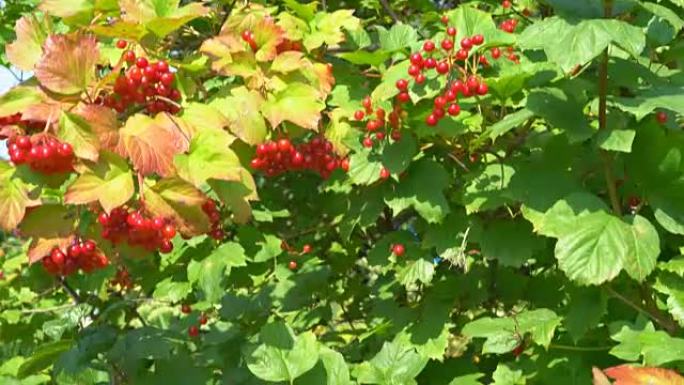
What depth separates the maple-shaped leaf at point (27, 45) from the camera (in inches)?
89.7

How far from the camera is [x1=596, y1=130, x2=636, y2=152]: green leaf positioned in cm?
217

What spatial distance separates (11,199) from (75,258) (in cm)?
24

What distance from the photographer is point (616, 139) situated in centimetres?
220

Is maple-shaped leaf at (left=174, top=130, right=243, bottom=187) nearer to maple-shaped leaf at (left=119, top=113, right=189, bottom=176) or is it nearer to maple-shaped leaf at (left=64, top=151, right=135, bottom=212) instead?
maple-shaped leaf at (left=119, top=113, right=189, bottom=176)

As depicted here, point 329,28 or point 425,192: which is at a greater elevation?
point 329,28

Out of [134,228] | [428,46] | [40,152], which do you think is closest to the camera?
[40,152]

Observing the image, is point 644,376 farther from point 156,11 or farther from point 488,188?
point 156,11

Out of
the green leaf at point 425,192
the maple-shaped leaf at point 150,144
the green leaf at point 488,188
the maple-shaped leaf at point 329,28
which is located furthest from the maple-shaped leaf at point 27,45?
the green leaf at point 488,188

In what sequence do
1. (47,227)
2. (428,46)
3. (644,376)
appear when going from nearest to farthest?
(644,376) → (47,227) → (428,46)

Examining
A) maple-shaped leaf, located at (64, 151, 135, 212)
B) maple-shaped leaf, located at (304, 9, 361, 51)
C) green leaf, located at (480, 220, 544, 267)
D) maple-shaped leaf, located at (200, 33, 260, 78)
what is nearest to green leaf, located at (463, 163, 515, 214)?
green leaf, located at (480, 220, 544, 267)

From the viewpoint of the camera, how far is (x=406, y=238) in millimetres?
3096

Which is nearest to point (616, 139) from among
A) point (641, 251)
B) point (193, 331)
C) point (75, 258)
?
point (641, 251)

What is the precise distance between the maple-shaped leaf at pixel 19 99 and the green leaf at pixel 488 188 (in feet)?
4.15

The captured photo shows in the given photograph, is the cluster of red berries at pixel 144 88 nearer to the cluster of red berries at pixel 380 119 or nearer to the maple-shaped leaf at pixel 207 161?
the maple-shaped leaf at pixel 207 161
